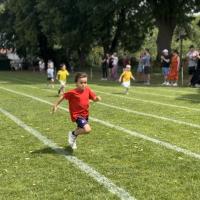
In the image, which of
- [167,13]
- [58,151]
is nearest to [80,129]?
[58,151]

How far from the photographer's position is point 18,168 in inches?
354

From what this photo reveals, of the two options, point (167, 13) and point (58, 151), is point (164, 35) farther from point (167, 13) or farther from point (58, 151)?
point (58, 151)

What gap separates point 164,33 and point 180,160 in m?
36.8

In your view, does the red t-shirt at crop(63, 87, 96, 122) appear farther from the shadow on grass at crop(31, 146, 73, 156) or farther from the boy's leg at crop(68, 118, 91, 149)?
the shadow on grass at crop(31, 146, 73, 156)

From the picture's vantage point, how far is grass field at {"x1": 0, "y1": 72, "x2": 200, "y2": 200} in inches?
299

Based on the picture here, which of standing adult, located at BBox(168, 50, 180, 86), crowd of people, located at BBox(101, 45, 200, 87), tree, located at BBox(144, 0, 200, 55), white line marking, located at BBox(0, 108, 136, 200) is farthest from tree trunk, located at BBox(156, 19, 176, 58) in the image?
white line marking, located at BBox(0, 108, 136, 200)

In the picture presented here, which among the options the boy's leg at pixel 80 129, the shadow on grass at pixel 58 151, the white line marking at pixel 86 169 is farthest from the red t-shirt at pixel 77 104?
the white line marking at pixel 86 169

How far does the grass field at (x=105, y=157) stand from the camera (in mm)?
7586

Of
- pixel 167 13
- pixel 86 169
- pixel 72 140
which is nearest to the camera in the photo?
pixel 86 169

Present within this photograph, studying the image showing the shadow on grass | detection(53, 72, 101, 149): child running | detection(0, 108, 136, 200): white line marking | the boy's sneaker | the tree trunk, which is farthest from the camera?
the tree trunk

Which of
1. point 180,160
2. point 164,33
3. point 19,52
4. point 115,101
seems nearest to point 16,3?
point 19,52

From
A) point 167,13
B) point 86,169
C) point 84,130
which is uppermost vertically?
point 167,13

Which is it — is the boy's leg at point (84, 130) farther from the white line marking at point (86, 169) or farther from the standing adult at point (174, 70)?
the standing adult at point (174, 70)

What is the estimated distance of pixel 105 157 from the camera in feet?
32.0
